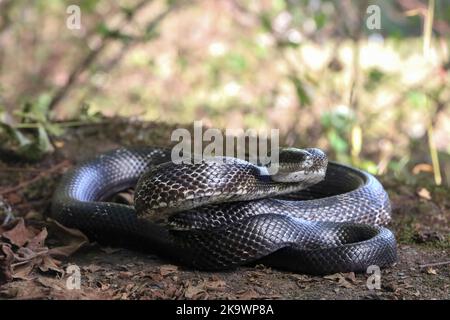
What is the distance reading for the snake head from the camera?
4.49 metres

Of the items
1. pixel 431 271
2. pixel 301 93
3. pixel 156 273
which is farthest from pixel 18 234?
pixel 301 93

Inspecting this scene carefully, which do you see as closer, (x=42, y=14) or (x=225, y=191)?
(x=225, y=191)

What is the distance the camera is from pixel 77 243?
4809 millimetres

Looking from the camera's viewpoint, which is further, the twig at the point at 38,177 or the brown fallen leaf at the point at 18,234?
the twig at the point at 38,177

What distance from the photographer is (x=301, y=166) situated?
176 inches

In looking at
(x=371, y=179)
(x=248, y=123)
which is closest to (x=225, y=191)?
(x=371, y=179)

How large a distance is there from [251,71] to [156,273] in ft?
37.4

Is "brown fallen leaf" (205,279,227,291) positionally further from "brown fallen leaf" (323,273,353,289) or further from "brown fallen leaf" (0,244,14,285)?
"brown fallen leaf" (0,244,14,285)

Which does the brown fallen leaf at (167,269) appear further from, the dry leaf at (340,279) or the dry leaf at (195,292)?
the dry leaf at (340,279)

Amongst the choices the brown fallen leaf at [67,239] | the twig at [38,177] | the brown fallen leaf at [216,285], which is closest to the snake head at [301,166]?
the brown fallen leaf at [216,285]

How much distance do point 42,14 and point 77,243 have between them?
1007cm

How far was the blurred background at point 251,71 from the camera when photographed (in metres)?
8.89

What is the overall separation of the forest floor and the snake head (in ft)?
2.45
